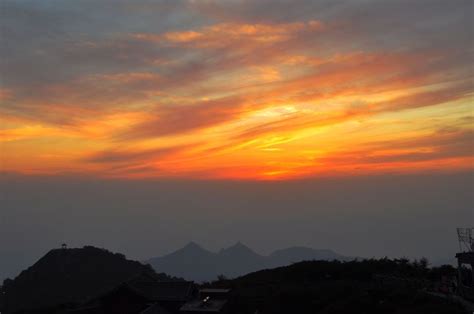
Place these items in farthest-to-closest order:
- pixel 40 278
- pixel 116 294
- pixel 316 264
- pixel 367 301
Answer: pixel 40 278 < pixel 316 264 < pixel 116 294 < pixel 367 301

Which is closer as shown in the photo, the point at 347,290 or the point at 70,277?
the point at 347,290

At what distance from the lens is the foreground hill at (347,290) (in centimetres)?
3562

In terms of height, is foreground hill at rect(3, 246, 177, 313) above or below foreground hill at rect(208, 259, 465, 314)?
below

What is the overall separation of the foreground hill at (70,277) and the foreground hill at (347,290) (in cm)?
6133

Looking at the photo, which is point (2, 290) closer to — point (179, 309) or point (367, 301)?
point (179, 309)

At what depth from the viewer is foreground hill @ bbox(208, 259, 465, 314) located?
3562cm

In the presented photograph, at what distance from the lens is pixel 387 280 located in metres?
45.2

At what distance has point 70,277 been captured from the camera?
130 m

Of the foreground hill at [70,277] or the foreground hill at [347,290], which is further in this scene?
the foreground hill at [70,277]

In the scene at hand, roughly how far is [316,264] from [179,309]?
3610 centimetres

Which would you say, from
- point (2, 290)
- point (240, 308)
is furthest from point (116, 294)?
point (2, 290)

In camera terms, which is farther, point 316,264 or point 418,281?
point 316,264

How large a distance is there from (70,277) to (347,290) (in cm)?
10394

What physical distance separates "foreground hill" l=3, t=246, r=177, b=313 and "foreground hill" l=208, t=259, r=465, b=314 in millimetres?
Result: 61329
